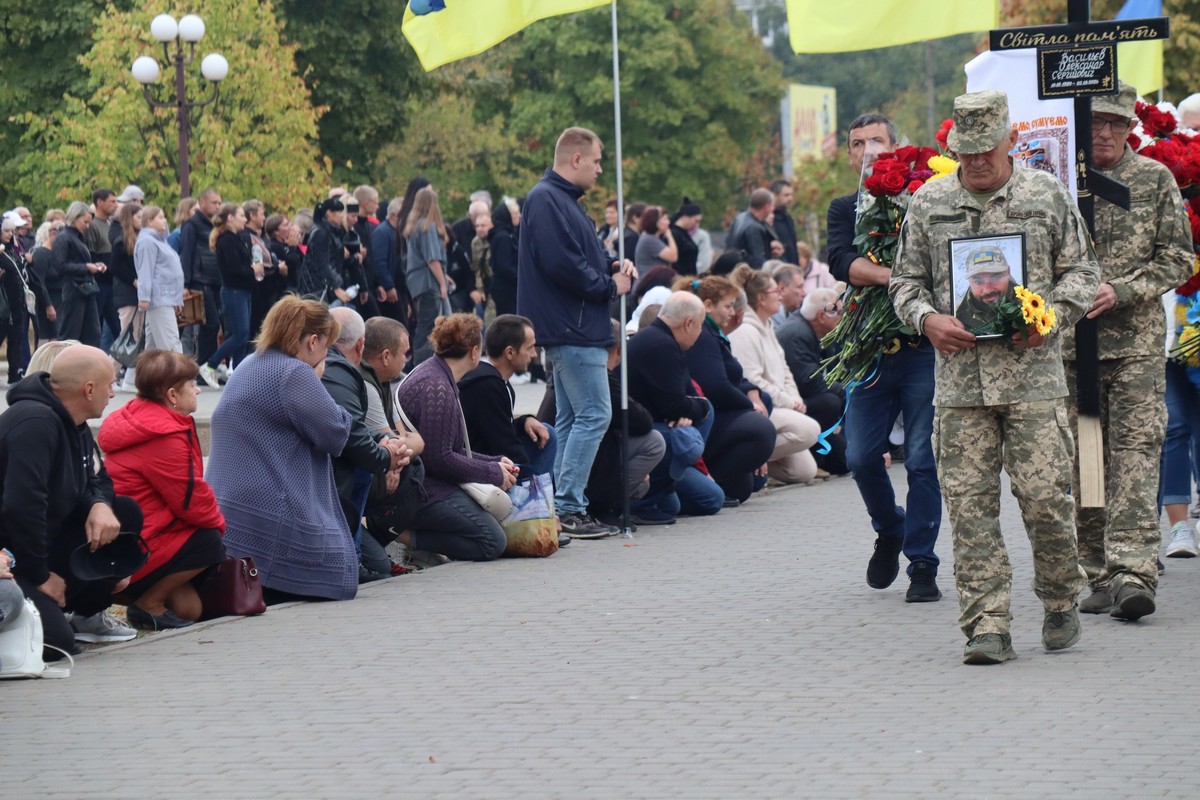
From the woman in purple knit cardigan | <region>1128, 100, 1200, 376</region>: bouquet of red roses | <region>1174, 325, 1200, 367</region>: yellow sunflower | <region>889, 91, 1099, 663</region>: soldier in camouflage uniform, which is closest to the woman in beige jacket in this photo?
the woman in purple knit cardigan

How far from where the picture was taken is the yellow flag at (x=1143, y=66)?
13.3 metres

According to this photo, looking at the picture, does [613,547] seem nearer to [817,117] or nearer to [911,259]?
[911,259]

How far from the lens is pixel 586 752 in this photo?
20.1ft

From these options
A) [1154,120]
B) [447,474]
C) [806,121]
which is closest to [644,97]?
[806,121]

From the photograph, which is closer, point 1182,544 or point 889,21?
point 1182,544

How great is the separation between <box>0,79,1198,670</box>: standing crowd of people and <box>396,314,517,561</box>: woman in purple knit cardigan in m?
0.01

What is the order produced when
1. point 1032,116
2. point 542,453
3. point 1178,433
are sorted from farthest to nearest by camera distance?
point 542,453 < point 1178,433 < point 1032,116

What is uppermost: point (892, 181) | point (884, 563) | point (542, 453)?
point (892, 181)

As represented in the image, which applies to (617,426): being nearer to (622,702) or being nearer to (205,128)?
(622,702)

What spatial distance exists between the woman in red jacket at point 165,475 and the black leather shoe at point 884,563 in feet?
9.87

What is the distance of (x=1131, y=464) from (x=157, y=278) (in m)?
13.7

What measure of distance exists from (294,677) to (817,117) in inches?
2870

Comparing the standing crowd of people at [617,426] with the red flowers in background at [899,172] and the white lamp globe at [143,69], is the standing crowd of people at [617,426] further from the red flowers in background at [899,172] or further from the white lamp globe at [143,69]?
the white lamp globe at [143,69]

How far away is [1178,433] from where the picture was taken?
1005cm
